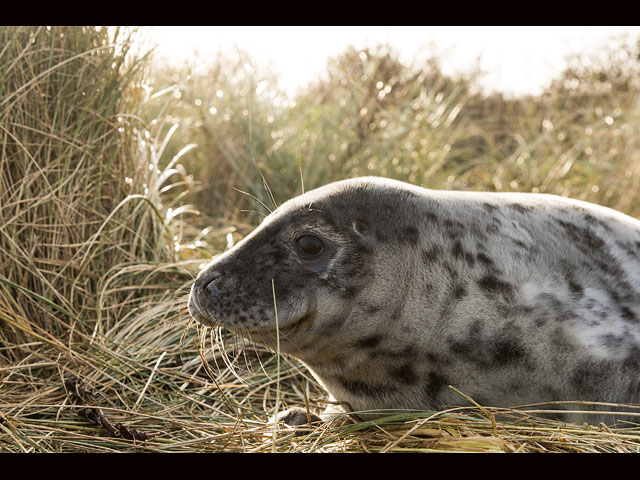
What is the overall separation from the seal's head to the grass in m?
0.18

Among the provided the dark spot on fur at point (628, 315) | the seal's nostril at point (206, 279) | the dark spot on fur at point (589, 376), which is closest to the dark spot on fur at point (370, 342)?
the seal's nostril at point (206, 279)

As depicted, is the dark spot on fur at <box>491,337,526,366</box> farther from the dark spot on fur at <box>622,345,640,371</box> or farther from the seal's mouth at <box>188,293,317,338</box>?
the seal's mouth at <box>188,293,317,338</box>

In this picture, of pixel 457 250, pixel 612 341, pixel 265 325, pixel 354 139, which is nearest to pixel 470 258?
pixel 457 250

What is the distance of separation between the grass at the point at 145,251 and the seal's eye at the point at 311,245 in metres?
0.37

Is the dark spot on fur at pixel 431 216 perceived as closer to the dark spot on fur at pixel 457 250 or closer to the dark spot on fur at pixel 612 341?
the dark spot on fur at pixel 457 250

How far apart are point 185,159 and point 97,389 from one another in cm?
355

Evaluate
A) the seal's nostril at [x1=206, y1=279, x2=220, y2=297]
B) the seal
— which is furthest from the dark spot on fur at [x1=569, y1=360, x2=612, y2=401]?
the seal's nostril at [x1=206, y1=279, x2=220, y2=297]

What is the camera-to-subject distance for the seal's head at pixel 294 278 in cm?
242

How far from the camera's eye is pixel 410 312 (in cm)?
249

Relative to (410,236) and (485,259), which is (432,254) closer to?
(410,236)

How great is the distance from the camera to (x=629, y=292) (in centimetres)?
269

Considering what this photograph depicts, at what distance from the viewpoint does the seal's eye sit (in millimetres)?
2492

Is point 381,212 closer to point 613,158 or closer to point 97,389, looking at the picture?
point 97,389

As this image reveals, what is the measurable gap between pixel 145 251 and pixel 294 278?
1.68 metres
